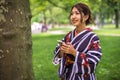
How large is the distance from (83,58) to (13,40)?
1314 millimetres

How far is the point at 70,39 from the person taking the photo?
446 centimetres

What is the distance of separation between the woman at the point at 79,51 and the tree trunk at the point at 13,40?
0.74 metres

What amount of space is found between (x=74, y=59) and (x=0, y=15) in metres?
1.29

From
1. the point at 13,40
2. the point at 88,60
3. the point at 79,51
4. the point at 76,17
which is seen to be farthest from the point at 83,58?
the point at 13,40

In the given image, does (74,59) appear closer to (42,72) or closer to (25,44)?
(25,44)

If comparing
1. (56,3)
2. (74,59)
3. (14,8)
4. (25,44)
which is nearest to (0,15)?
(14,8)

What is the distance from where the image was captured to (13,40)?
16.7 ft

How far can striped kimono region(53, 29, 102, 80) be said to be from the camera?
4152 mm

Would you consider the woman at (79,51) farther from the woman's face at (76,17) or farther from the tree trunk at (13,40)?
the tree trunk at (13,40)

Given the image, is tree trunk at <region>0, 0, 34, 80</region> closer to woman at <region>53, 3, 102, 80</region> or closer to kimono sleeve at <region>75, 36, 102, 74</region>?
woman at <region>53, 3, 102, 80</region>

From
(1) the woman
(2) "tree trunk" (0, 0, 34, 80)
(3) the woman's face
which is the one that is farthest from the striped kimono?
(2) "tree trunk" (0, 0, 34, 80)

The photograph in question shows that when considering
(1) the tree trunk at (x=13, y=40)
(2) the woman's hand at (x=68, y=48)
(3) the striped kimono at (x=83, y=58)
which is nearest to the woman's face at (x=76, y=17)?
(3) the striped kimono at (x=83, y=58)

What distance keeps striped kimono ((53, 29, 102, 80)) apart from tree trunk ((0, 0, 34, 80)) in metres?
0.79

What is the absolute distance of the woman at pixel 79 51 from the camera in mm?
4168
